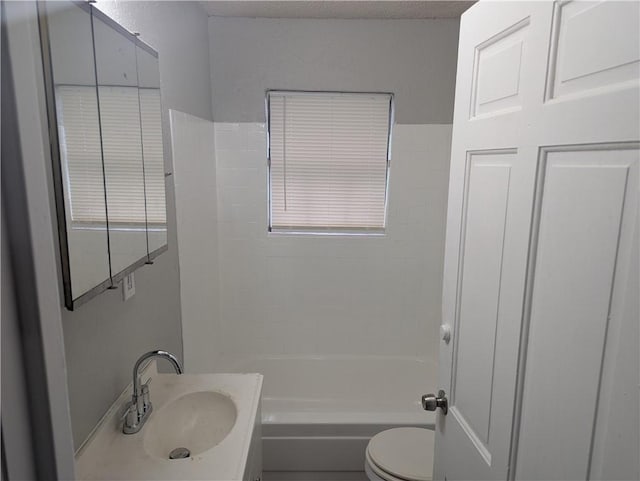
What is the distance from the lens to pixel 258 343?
9.64ft

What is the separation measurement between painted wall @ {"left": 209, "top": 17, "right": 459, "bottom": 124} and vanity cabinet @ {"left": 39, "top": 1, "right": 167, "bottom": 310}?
1196mm

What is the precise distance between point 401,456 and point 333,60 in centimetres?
226

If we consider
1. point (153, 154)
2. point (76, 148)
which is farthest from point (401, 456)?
point (76, 148)

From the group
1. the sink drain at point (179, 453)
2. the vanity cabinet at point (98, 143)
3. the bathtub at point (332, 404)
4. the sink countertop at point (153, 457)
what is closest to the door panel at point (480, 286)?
the sink countertop at point (153, 457)

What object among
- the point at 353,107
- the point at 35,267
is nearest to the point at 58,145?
the point at 35,267

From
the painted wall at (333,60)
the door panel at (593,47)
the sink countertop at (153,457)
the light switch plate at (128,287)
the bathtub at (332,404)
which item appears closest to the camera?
the door panel at (593,47)

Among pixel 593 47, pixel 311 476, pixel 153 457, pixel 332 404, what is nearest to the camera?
pixel 593 47

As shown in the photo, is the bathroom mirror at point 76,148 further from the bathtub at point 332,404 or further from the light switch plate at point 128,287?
the bathtub at point 332,404

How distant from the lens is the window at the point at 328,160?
270 cm

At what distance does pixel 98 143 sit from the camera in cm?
110

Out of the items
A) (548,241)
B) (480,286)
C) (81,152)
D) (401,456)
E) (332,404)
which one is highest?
(81,152)

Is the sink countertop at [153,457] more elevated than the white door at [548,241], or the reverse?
the white door at [548,241]

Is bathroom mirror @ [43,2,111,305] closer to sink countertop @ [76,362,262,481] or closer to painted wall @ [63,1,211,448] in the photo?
painted wall @ [63,1,211,448]

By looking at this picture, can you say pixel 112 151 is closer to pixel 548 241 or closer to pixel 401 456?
pixel 548 241
